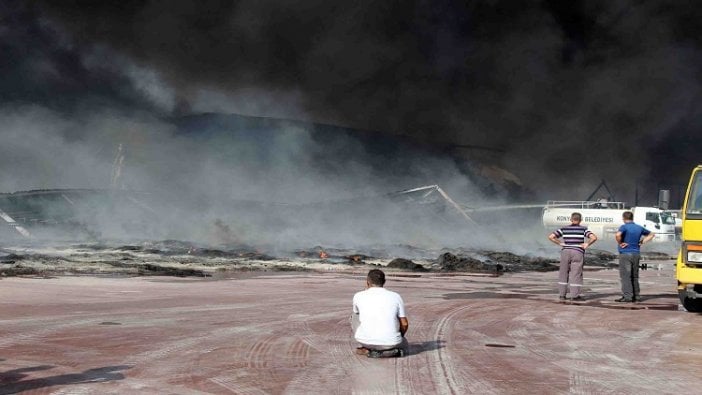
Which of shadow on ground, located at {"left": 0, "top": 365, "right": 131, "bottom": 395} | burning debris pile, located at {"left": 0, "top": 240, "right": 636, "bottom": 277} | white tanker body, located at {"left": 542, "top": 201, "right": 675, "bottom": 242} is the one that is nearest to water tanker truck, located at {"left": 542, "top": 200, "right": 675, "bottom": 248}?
white tanker body, located at {"left": 542, "top": 201, "right": 675, "bottom": 242}

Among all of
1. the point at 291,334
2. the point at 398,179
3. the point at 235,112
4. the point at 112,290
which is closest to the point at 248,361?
the point at 291,334

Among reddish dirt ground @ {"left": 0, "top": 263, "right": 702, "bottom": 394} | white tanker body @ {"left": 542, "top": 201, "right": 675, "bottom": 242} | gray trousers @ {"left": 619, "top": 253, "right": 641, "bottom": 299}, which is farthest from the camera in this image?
white tanker body @ {"left": 542, "top": 201, "right": 675, "bottom": 242}

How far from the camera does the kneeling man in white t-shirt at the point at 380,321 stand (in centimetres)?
707

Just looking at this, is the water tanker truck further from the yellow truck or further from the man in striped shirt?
the yellow truck

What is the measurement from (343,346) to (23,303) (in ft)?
19.1

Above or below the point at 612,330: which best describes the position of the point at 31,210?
above

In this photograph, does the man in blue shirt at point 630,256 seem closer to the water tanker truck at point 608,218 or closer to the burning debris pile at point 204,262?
the burning debris pile at point 204,262

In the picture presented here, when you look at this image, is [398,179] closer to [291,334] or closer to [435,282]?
[435,282]

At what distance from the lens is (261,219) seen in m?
41.4

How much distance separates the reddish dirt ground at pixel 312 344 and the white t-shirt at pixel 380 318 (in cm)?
23

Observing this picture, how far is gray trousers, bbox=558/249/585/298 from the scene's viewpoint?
1351cm

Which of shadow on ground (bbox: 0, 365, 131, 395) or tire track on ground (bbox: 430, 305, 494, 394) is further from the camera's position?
tire track on ground (bbox: 430, 305, 494, 394)

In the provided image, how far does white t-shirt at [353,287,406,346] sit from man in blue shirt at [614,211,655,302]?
7.92m

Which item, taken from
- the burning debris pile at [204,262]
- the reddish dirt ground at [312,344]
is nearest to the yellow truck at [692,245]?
the reddish dirt ground at [312,344]
